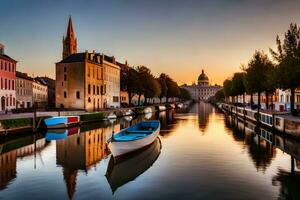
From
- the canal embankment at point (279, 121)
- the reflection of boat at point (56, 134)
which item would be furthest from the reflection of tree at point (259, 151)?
the reflection of boat at point (56, 134)

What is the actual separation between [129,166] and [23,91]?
69.4 metres

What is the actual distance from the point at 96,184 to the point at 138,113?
72163mm

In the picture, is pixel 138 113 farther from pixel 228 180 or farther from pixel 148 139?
pixel 228 180

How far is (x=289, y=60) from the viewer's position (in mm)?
42000

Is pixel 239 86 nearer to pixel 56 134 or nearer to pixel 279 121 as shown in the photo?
pixel 279 121

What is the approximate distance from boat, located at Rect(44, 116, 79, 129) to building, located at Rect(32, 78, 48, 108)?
4385 cm

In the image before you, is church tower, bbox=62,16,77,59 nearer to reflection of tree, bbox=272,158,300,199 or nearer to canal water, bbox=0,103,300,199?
canal water, bbox=0,103,300,199

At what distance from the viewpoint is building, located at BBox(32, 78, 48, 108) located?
306 ft

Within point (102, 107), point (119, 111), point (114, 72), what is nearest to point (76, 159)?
point (119, 111)

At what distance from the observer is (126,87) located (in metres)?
106

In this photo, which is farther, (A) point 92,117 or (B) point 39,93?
(B) point 39,93

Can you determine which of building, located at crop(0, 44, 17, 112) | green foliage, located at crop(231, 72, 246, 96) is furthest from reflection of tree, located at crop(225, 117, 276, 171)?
green foliage, located at crop(231, 72, 246, 96)

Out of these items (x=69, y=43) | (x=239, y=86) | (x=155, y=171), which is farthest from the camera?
(x=69, y=43)

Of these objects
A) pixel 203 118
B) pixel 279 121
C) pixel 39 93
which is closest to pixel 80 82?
pixel 203 118
